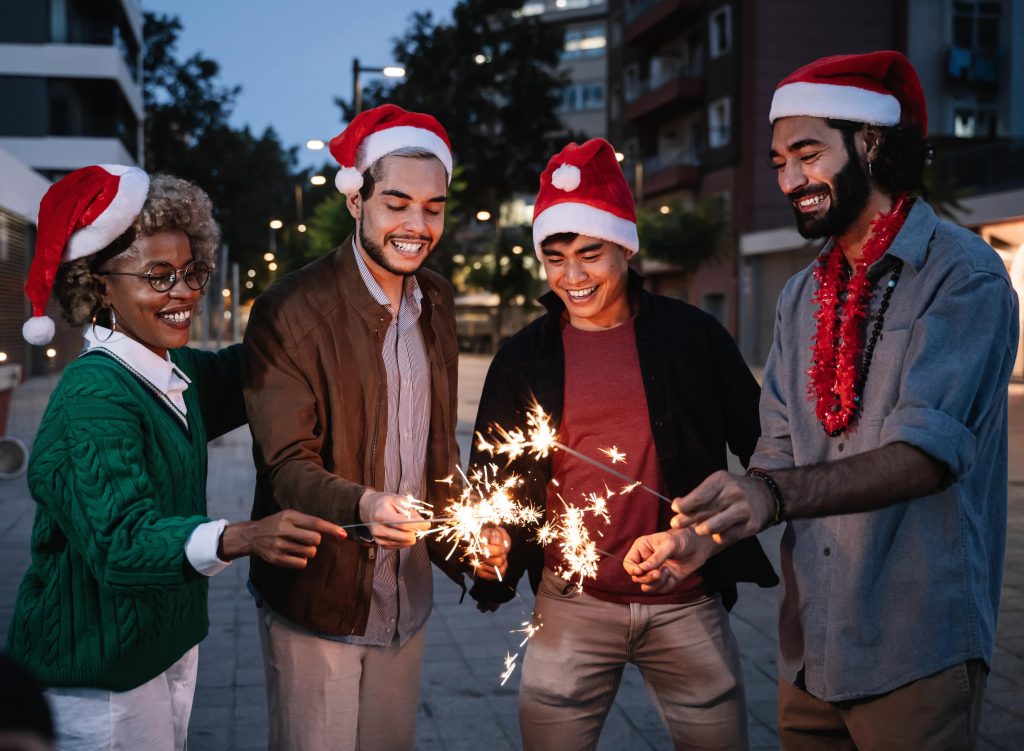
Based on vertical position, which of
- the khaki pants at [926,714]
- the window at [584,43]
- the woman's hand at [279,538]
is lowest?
the khaki pants at [926,714]

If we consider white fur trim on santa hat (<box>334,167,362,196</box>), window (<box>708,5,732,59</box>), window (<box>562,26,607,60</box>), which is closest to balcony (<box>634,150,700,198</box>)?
window (<box>708,5,732,59</box>)

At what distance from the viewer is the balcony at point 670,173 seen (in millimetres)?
42781

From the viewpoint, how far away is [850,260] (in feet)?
9.62

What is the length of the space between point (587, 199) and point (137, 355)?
1.71 m

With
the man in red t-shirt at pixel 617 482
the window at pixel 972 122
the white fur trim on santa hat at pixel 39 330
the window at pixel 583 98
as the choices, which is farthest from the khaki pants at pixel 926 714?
the window at pixel 583 98

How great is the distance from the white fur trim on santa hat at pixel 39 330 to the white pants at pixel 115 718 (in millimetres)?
1029

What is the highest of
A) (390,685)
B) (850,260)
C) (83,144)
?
(83,144)

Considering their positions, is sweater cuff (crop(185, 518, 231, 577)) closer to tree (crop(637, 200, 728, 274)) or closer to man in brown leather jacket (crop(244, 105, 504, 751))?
man in brown leather jacket (crop(244, 105, 504, 751))

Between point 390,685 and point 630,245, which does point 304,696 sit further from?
point 630,245

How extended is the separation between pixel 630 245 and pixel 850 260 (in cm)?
106

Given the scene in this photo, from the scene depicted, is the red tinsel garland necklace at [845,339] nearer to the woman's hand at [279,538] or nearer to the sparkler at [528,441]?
the sparkler at [528,441]

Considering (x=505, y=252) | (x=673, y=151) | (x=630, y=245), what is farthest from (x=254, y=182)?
(x=630, y=245)

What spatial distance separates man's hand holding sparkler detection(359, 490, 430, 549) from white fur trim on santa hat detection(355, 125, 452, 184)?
4.04 ft

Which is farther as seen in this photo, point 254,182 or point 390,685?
point 254,182
